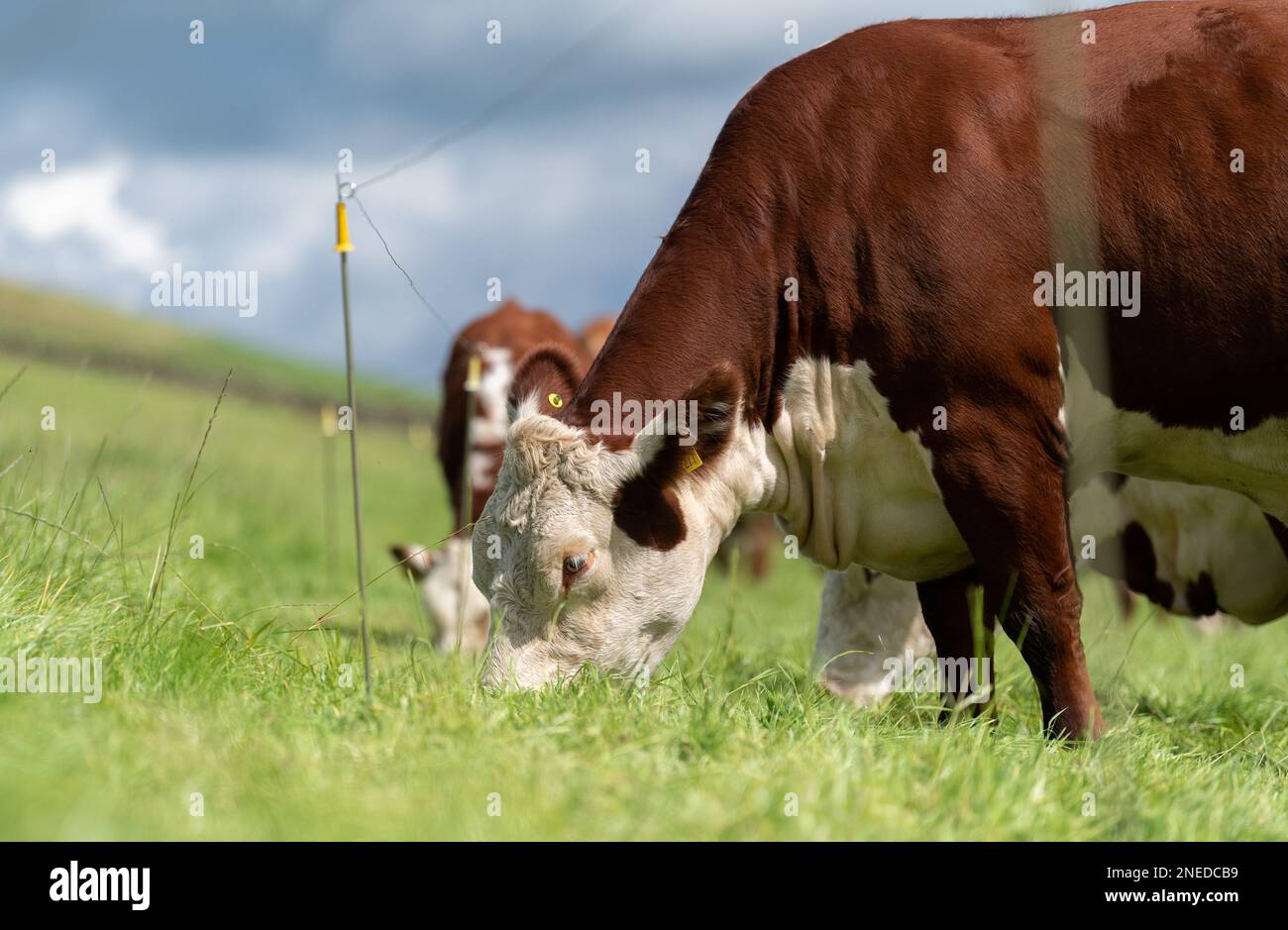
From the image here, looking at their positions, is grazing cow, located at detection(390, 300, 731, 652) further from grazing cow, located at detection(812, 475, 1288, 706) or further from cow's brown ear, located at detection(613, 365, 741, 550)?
Result: cow's brown ear, located at detection(613, 365, 741, 550)

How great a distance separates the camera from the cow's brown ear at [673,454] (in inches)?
175

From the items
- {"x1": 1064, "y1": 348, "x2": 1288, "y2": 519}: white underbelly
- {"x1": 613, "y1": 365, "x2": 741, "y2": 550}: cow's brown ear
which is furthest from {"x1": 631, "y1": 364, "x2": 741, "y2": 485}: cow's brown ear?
{"x1": 1064, "y1": 348, "x2": 1288, "y2": 519}: white underbelly

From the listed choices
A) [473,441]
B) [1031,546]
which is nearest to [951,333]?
[1031,546]

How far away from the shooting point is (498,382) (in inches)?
405

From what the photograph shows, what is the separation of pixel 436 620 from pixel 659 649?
5249mm

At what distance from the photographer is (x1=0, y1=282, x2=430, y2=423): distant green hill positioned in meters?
34.3

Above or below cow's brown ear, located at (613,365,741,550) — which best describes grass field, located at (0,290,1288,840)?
below
